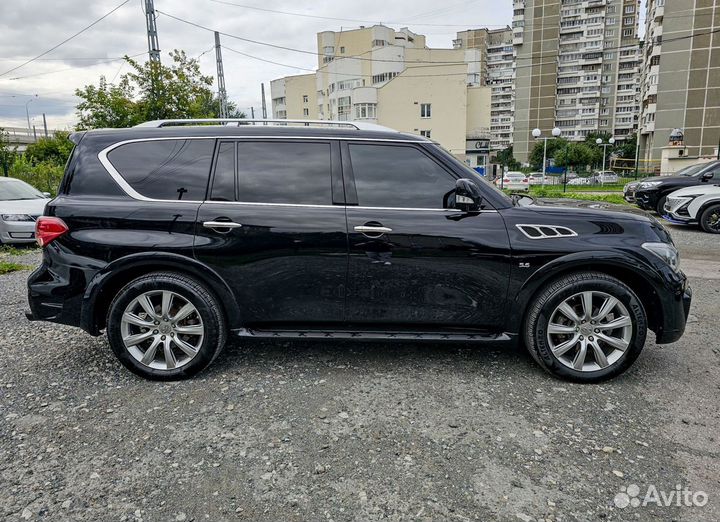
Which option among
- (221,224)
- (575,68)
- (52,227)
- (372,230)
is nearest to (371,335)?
(372,230)

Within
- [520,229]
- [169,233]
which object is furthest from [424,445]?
[169,233]

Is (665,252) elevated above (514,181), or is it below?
above

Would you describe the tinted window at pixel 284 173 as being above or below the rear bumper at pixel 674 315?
above

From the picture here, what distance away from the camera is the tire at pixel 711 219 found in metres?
10.9

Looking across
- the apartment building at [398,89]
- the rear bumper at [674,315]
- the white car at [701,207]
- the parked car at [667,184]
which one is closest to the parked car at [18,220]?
the rear bumper at [674,315]

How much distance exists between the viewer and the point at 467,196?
340cm

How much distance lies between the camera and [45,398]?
3.31 m

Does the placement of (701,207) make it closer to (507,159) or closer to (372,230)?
(372,230)

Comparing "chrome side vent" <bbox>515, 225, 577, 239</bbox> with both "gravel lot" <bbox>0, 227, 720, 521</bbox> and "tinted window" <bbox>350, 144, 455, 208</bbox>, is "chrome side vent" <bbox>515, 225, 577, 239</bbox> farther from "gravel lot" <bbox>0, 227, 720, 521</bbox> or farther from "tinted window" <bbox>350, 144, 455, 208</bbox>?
"gravel lot" <bbox>0, 227, 720, 521</bbox>

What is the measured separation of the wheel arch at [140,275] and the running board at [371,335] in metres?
0.25

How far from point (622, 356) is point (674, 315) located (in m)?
0.49

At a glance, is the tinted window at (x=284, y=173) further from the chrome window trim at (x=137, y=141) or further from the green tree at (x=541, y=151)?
the green tree at (x=541, y=151)

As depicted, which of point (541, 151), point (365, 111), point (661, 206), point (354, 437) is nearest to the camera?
point (354, 437)

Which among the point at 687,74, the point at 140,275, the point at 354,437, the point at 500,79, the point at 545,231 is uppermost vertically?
the point at 500,79
